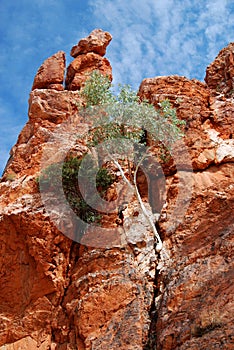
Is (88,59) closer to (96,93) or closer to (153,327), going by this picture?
(96,93)

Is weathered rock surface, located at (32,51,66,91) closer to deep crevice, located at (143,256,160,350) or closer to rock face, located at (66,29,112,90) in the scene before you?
rock face, located at (66,29,112,90)

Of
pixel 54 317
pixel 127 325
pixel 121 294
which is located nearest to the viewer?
pixel 127 325

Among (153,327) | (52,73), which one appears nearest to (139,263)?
(153,327)

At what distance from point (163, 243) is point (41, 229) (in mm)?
5555

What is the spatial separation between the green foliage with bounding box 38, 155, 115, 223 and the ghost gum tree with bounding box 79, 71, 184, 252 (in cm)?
99

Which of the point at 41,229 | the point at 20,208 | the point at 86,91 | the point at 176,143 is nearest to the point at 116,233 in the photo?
the point at 41,229

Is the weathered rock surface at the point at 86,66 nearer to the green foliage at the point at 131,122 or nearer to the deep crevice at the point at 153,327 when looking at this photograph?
the green foliage at the point at 131,122

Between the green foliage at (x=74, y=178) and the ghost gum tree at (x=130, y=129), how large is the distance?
0.99 metres

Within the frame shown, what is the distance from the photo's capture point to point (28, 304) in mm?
18781

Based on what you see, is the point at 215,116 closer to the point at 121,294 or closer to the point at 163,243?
the point at 163,243

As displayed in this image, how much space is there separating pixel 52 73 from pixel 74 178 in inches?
534

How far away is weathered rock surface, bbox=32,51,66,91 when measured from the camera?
32.5 m

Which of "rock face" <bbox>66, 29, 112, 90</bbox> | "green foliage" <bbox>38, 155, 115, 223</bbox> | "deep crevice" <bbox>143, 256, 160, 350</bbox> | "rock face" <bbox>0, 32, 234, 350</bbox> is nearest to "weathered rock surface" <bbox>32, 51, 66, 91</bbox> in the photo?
"rock face" <bbox>66, 29, 112, 90</bbox>

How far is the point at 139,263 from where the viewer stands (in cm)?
1792
